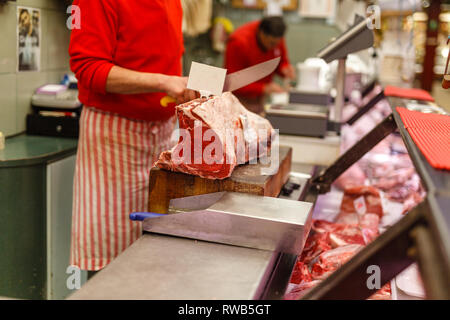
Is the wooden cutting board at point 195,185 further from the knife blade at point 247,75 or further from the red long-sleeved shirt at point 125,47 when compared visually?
the red long-sleeved shirt at point 125,47

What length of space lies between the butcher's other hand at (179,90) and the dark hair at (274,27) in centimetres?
324

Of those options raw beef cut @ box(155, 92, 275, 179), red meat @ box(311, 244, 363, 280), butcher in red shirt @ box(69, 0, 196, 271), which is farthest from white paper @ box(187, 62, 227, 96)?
red meat @ box(311, 244, 363, 280)

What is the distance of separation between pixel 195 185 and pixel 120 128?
82cm

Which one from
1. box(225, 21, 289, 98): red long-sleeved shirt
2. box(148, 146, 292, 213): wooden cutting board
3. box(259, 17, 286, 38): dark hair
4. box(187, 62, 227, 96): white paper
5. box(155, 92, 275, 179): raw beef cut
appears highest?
box(259, 17, 286, 38): dark hair

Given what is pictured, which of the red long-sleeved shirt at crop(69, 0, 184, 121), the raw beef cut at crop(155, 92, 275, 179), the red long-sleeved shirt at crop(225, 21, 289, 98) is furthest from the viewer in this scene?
the red long-sleeved shirt at crop(225, 21, 289, 98)

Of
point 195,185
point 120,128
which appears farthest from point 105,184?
point 195,185

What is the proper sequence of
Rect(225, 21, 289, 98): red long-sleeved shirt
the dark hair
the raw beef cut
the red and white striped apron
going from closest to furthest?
1. the raw beef cut
2. the red and white striped apron
3. the dark hair
4. Rect(225, 21, 289, 98): red long-sleeved shirt

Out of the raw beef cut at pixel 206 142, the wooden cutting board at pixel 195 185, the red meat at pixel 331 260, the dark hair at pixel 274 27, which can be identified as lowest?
the red meat at pixel 331 260

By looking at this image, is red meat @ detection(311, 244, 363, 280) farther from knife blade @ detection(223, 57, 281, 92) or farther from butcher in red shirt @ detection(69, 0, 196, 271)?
butcher in red shirt @ detection(69, 0, 196, 271)

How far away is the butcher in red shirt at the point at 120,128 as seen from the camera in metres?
2.13

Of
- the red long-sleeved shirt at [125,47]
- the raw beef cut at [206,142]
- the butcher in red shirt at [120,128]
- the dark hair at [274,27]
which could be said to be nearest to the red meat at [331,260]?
the raw beef cut at [206,142]

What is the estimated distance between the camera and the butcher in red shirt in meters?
2.13

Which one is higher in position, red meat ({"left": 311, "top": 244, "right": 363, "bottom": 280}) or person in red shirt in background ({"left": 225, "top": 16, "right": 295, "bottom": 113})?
person in red shirt in background ({"left": 225, "top": 16, "right": 295, "bottom": 113})
